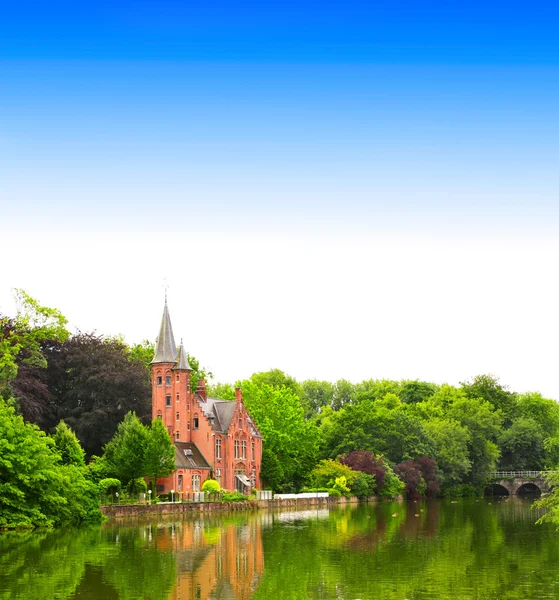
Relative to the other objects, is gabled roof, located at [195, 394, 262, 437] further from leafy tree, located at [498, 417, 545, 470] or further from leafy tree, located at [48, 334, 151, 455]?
leafy tree, located at [498, 417, 545, 470]

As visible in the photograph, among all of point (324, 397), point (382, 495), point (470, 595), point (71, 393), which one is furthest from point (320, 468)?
point (324, 397)

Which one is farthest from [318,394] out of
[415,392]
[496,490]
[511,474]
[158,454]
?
[158,454]

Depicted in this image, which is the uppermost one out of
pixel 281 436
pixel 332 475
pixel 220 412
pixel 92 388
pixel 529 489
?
pixel 92 388

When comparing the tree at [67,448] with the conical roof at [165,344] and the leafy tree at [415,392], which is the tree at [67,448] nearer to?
the conical roof at [165,344]

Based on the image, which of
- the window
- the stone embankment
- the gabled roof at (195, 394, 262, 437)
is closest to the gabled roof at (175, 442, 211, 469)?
the window

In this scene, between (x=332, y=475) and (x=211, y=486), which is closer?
(x=211, y=486)

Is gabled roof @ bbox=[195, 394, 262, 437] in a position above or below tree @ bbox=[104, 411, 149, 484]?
above

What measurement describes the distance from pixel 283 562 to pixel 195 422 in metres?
53.8

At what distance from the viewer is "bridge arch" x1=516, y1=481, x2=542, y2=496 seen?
118m

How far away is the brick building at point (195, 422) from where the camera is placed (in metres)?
84.5

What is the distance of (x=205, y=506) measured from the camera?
66.8m

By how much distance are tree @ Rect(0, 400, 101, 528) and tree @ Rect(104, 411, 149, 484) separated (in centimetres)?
1241

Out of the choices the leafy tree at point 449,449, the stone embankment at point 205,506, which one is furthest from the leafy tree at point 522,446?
the stone embankment at point 205,506

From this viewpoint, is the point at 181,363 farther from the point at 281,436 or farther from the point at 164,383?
the point at 281,436
